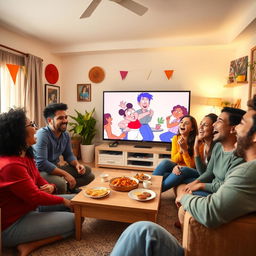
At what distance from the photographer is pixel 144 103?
393 centimetres

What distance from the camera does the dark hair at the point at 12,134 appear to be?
1480 mm

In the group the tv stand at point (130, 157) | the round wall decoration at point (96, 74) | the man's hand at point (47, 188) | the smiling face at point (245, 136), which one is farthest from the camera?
the round wall decoration at point (96, 74)

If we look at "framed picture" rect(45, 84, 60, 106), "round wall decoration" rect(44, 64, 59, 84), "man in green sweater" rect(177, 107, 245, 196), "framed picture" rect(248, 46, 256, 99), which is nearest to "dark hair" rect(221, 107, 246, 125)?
"man in green sweater" rect(177, 107, 245, 196)

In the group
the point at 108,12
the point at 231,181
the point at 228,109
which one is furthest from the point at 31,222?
the point at 108,12

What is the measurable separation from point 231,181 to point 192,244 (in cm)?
37

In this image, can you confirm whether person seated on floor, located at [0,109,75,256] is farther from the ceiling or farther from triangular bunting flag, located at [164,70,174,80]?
triangular bunting flag, located at [164,70,174,80]

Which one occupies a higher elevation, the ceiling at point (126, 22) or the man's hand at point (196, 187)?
the ceiling at point (126, 22)

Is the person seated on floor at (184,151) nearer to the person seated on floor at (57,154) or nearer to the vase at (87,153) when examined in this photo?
the person seated on floor at (57,154)

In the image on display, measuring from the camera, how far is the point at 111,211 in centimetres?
162

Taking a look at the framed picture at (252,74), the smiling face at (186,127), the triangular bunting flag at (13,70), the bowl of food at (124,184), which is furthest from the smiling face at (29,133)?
the framed picture at (252,74)

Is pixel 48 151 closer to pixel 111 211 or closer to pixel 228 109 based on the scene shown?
pixel 111 211

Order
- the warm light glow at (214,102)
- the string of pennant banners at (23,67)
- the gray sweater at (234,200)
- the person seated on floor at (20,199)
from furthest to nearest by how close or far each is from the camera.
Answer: the warm light glow at (214,102), the string of pennant banners at (23,67), the person seated on floor at (20,199), the gray sweater at (234,200)

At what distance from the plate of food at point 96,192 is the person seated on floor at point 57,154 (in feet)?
1.68

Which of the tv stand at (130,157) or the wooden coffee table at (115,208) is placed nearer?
the wooden coffee table at (115,208)
